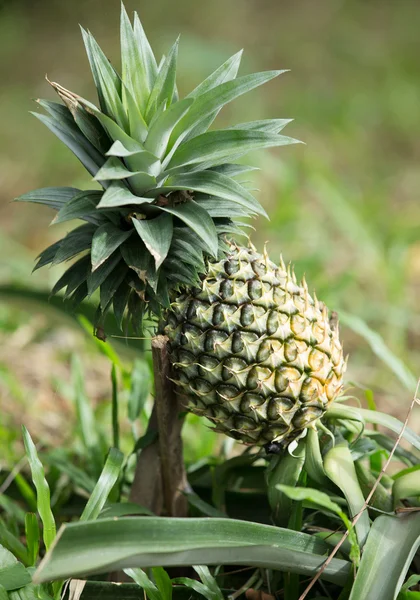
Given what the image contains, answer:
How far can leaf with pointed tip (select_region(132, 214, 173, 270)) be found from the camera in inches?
37.2

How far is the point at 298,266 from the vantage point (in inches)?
81.6

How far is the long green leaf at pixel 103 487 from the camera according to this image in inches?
40.9

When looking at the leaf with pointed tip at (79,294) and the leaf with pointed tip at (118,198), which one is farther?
the leaf with pointed tip at (79,294)

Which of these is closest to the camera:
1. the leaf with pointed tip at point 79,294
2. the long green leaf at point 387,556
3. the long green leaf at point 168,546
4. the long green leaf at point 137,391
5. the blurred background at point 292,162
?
the long green leaf at point 168,546

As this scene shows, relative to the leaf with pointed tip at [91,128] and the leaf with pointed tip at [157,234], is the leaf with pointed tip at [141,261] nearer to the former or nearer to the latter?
the leaf with pointed tip at [157,234]

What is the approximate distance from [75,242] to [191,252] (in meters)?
0.20

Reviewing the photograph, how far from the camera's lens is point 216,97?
1017 mm

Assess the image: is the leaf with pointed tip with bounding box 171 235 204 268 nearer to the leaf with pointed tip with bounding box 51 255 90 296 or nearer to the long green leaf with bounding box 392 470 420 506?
the leaf with pointed tip with bounding box 51 255 90 296

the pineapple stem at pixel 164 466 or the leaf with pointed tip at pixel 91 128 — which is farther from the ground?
the leaf with pointed tip at pixel 91 128

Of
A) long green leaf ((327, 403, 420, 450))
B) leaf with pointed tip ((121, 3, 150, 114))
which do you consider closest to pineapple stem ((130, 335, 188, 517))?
long green leaf ((327, 403, 420, 450))

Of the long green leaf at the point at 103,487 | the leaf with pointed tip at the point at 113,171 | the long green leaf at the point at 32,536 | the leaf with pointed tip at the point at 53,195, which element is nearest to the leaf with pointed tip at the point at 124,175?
the leaf with pointed tip at the point at 113,171

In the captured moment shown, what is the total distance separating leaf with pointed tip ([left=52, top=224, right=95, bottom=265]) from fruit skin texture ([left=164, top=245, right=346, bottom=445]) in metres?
0.18

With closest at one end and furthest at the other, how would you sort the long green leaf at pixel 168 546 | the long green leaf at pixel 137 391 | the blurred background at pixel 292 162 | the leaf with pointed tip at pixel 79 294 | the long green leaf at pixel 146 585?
the long green leaf at pixel 168 546
the long green leaf at pixel 146 585
the leaf with pointed tip at pixel 79 294
the long green leaf at pixel 137 391
the blurred background at pixel 292 162

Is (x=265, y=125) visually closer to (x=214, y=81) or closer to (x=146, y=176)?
(x=214, y=81)
